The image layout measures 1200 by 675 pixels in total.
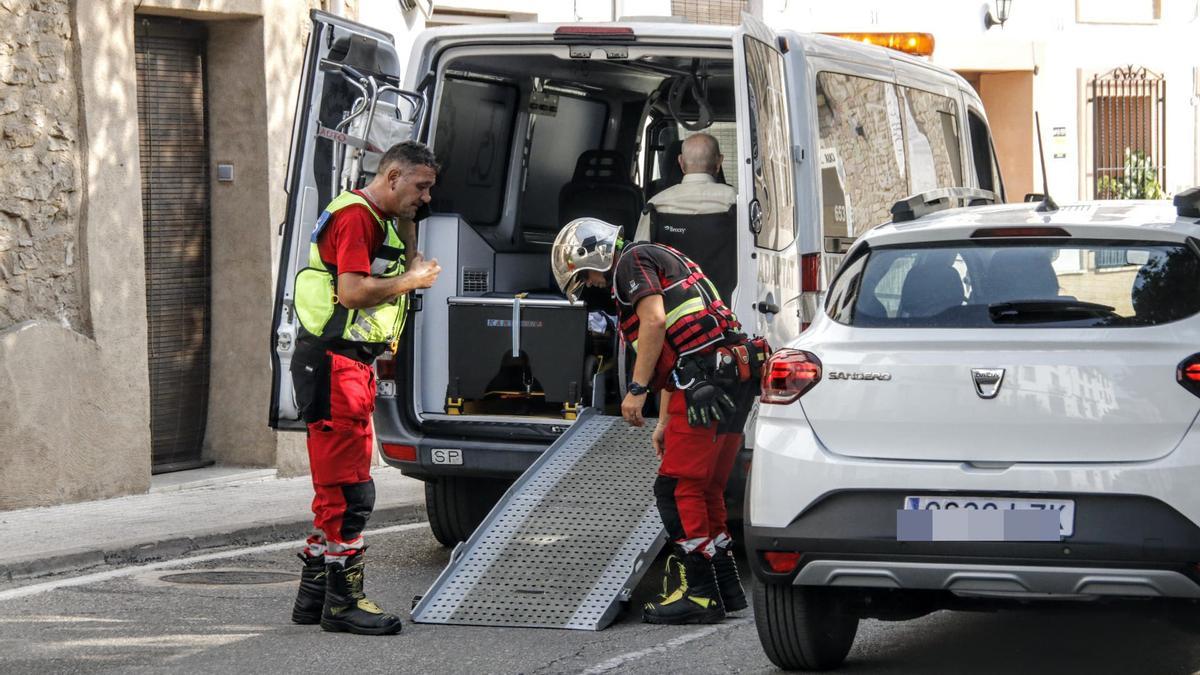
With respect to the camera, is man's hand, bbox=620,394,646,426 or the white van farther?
the white van

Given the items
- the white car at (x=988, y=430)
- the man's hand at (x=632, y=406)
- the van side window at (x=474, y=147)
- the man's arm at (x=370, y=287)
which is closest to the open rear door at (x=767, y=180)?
the man's hand at (x=632, y=406)

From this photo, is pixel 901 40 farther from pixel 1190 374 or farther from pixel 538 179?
pixel 1190 374

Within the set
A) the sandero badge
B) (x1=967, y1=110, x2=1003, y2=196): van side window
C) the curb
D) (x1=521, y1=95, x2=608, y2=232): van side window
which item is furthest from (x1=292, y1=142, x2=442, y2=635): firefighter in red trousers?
(x1=967, y1=110, x2=1003, y2=196): van side window

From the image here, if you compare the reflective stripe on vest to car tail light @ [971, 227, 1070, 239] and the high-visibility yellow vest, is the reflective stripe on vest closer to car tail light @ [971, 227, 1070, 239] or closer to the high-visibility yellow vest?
the high-visibility yellow vest

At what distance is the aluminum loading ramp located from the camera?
23.2 feet

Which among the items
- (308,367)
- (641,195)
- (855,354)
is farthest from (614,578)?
(641,195)

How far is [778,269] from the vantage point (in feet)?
25.9

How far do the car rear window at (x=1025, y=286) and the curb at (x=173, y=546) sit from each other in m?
4.10

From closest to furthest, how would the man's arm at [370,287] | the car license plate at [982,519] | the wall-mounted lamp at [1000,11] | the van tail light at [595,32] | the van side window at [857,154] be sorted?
1. the car license plate at [982,519]
2. the man's arm at [370,287]
3. the van tail light at [595,32]
4. the van side window at [857,154]
5. the wall-mounted lamp at [1000,11]

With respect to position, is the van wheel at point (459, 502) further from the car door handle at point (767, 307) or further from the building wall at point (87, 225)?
the building wall at point (87, 225)

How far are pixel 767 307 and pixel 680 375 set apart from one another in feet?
2.88

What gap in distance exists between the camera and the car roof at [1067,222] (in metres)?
5.69

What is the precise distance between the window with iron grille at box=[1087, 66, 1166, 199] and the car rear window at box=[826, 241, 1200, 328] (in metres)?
25.0

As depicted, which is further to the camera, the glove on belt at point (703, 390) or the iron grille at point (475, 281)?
the iron grille at point (475, 281)
